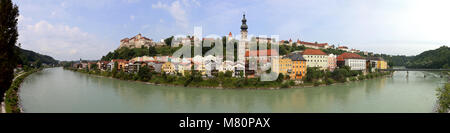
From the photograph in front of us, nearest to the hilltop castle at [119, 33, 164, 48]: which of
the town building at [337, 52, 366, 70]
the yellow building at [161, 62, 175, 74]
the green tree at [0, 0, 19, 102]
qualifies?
the yellow building at [161, 62, 175, 74]

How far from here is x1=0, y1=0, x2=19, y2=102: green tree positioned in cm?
448

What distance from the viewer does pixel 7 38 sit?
460 cm

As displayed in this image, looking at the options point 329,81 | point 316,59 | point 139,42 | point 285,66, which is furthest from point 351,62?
point 139,42

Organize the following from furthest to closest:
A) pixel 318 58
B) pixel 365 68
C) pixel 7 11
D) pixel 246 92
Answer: pixel 365 68 < pixel 318 58 < pixel 246 92 < pixel 7 11

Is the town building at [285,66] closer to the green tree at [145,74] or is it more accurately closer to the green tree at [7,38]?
the green tree at [145,74]

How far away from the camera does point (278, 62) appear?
12.0 metres

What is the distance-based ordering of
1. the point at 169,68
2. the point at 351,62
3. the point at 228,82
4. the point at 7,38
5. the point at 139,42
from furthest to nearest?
the point at 139,42 < the point at 351,62 < the point at 169,68 < the point at 228,82 < the point at 7,38

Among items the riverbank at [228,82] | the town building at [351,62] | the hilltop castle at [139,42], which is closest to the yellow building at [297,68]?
the riverbank at [228,82]

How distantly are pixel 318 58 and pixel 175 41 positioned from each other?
608 inches

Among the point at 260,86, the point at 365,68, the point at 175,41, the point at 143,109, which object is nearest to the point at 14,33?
the point at 143,109

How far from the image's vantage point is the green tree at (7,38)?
448 centimetres

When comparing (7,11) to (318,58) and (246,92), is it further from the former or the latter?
(318,58)

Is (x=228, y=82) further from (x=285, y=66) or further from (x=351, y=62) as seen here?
(x=351, y=62)

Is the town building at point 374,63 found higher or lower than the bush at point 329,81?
higher
